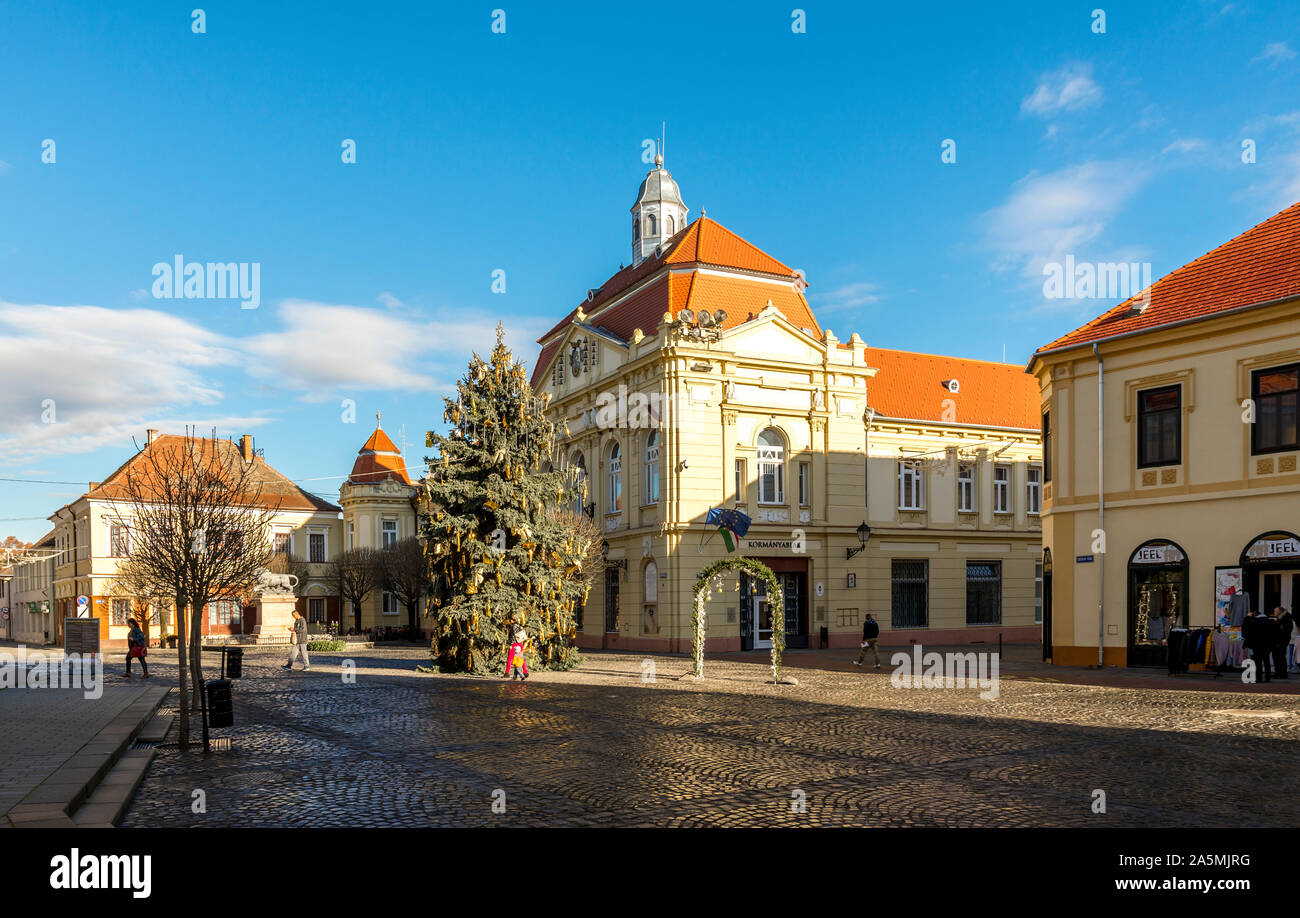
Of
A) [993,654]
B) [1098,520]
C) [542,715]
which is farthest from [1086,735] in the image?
[993,654]

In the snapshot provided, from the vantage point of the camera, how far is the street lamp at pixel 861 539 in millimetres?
37312

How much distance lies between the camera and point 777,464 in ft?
122

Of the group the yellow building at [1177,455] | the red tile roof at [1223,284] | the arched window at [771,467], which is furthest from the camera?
the arched window at [771,467]

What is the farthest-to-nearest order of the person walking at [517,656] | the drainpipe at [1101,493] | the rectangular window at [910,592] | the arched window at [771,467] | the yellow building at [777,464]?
the rectangular window at [910,592] < the arched window at [771,467] < the yellow building at [777,464] < the drainpipe at [1101,493] < the person walking at [517,656]

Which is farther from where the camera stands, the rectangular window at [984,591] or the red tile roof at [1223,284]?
the rectangular window at [984,591]

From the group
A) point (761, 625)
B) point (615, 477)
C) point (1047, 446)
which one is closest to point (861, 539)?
point (761, 625)

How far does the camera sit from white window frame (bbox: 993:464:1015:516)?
42.9 meters

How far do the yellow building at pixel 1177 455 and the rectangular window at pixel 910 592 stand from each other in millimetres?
13253

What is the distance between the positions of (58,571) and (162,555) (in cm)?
6565

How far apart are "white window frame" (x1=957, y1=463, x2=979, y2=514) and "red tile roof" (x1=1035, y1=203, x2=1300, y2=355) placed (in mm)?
15946

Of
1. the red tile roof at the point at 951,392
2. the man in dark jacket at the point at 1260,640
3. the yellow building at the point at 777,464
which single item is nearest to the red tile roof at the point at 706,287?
the yellow building at the point at 777,464

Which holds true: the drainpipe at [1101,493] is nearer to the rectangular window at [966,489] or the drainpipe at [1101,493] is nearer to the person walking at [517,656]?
the person walking at [517,656]
